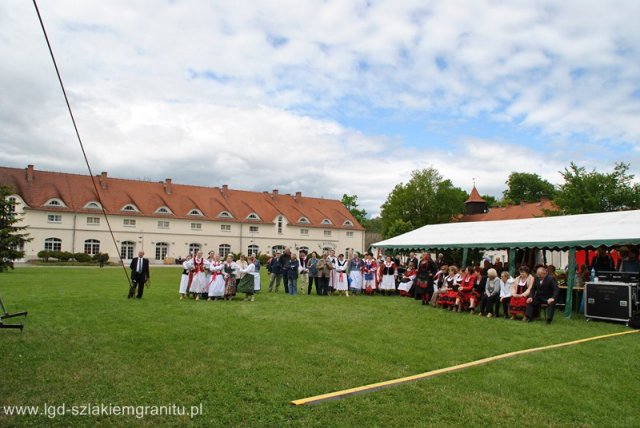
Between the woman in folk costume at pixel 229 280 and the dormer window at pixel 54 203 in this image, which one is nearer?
the woman in folk costume at pixel 229 280

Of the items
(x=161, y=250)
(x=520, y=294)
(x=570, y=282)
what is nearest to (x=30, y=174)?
(x=161, y=250)

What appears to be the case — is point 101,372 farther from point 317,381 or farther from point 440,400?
point 440,400

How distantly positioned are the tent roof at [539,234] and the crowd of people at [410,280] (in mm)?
836

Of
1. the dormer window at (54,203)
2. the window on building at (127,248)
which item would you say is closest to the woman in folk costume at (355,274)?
the window on building at (127,248)

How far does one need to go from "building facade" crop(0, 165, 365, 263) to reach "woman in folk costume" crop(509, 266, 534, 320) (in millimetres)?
41325

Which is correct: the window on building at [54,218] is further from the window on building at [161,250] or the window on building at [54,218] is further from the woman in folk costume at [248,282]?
the woman in folk costume at [248,282]

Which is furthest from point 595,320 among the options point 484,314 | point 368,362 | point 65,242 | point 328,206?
point 328,206

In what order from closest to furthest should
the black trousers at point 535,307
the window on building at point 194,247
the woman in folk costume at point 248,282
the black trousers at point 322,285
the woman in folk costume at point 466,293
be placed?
the black trousers at point 535,307, the woman in folk costume at point 466,293, the woman in folk costume at point 248,282, the black trousers at point 322,285, the window on building at point 194,247

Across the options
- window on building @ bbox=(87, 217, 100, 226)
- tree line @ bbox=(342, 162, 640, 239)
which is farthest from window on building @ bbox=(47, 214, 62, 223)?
tree line @ bbox=(342, 162, 640, 239)

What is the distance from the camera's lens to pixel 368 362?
7.54 meters

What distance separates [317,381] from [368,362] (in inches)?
52.4

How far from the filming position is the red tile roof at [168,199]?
52.1 m

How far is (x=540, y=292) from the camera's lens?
13062 millimetres

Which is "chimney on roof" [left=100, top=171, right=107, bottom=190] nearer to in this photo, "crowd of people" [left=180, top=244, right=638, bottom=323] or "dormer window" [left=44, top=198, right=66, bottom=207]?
"dormer window" [left=44, top=198, right=66, bottom=207]
